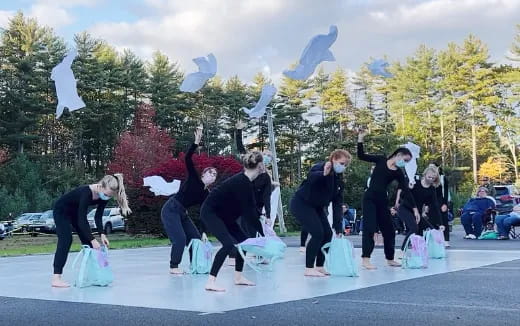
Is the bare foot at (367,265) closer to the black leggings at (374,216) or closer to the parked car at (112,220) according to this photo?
the black leggings at (374,216)

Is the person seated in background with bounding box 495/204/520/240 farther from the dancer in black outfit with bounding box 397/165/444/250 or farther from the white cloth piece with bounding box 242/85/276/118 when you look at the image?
the white cloth piece with bounding box 242/85/276/118

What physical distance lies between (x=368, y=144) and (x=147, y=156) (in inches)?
775

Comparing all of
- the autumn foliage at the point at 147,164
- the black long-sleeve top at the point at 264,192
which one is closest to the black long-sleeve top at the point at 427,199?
the black long-sleeve top at the point at 264,192

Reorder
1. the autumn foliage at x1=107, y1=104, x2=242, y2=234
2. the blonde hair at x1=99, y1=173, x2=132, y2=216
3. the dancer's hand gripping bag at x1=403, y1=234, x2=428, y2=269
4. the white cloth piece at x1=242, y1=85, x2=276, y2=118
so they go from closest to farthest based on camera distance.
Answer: the blonde hair at x1=99, y1=173, x2=132, y2=216
the dancer's hand gripping bag at x1=403, y1=234, x2=428, y2=269
the white cloth piece at x1=242, y1=85, x2=276, y2=118
the autumn foliage at x1=107, y1=104, x2=242, y2=234

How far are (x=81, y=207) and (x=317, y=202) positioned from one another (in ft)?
10.1

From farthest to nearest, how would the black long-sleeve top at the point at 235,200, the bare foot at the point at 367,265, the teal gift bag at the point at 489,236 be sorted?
the teal gift bag at the point at 489,236
the bare foot at the point at 367,265
the black long-sleeve top at the point at 235,200

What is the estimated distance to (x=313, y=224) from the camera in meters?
9.37

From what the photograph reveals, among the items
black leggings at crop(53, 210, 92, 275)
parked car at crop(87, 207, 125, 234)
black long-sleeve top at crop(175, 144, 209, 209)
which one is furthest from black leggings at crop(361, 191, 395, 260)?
parked car at crop(87, 207, 125, 234)

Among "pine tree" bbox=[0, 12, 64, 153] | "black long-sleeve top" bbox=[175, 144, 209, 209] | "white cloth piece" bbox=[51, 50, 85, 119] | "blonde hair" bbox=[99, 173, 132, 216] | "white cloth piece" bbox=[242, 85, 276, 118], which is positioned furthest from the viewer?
"pine tree" bbox=[0, 12, 64, 153]

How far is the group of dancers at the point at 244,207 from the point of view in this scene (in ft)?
26.4

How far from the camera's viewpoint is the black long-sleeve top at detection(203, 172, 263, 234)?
26.1 ft

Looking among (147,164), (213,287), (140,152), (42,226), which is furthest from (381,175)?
(140,152)

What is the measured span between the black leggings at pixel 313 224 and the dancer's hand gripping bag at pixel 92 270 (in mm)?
2647

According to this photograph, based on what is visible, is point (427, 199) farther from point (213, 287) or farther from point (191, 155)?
point (213, 287)
